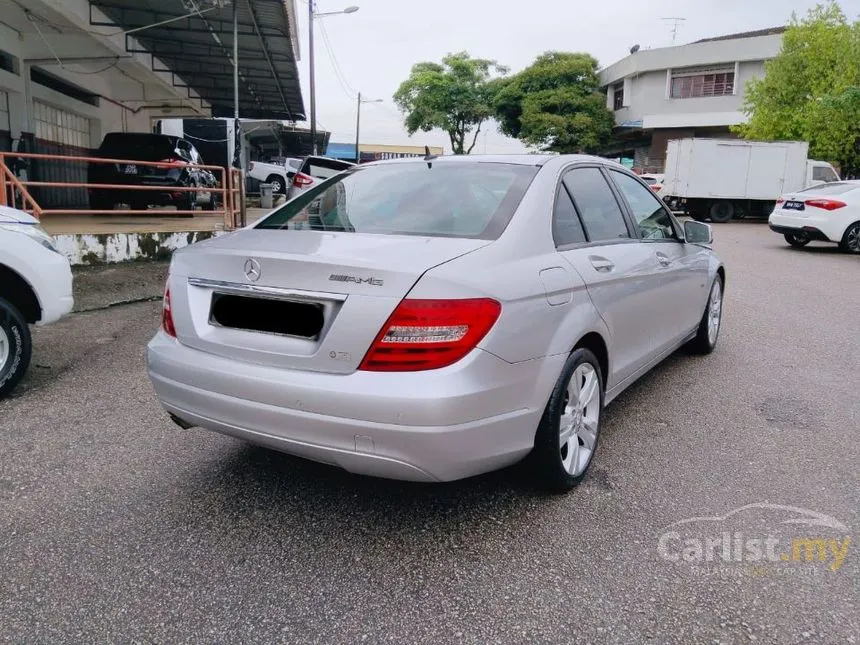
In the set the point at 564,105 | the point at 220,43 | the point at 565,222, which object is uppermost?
the point at 564,105

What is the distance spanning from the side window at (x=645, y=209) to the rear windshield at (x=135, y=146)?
11.3m

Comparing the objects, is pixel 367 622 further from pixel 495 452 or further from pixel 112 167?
pixel 112 167

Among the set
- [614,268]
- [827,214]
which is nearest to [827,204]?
[827,214]

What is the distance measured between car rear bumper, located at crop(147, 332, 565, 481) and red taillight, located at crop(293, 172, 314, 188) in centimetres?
1317

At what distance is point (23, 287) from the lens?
4664 millimetres

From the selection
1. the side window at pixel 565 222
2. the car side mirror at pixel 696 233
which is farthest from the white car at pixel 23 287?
the car side mirror at pixel 696 233

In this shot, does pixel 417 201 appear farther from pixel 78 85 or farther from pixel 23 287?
pixel 78 85

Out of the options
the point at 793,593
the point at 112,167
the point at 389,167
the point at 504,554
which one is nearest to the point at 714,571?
the point at 793,593

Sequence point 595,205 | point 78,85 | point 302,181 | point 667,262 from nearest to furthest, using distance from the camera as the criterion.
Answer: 1. point 595,205
2. point 667,262
3. point 302,181
4. point 78,85

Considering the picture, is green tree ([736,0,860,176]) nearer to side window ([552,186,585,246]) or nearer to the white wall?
the white wall

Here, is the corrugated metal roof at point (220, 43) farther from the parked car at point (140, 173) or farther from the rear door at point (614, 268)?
the rear door at point (614, 268)

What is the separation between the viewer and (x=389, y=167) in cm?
394

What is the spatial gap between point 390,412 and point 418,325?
0.32 m

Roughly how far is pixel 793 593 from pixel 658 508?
70cm
